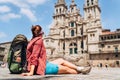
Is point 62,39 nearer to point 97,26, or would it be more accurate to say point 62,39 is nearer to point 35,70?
point 97,26

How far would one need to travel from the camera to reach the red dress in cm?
683

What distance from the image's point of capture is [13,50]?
7.28 metres

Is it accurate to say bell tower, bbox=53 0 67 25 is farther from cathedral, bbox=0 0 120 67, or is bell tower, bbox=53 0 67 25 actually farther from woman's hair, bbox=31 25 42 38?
woman's hair, bbox=31 25 42 38

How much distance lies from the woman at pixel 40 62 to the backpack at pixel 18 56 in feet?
1.25

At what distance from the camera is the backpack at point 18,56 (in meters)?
7.18

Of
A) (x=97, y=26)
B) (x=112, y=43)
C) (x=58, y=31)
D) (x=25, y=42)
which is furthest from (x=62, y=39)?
(x=25, y=42)

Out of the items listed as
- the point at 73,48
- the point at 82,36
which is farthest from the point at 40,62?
the point at 73,48

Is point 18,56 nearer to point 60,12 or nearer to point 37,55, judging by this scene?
point 37,55

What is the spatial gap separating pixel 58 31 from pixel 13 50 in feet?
194

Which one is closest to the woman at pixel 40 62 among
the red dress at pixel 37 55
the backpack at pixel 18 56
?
the red dress at pixel 37 55

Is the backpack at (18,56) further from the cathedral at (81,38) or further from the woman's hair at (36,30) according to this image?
the cathedral at (81,38)

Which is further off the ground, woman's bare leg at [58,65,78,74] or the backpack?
the backpack

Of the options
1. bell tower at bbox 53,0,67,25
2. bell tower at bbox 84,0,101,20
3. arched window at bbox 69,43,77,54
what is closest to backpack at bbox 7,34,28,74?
bell tower at bbox 84,0,101,20

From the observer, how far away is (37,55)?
6918 mm
